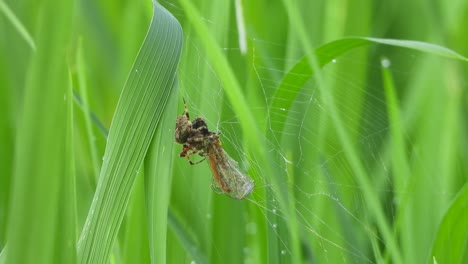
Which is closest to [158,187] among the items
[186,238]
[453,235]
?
[186,238]

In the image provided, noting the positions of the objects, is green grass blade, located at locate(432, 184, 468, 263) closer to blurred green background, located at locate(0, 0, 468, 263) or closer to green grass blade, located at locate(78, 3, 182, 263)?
blurred green background, located at locate(0, 0, 468, 263)

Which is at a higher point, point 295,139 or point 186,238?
point 295,139

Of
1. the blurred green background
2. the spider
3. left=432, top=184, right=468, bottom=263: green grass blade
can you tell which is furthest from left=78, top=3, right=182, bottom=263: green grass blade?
left=432, top=184, right=468, bottom=263: green grass blade

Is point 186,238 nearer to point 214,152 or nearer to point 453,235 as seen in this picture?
point 214,152

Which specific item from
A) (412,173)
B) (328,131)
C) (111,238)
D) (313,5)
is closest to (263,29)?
(313,5)

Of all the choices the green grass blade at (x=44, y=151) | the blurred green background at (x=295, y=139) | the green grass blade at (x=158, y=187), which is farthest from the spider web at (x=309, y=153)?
the green grass blade at (x=44, y=151)

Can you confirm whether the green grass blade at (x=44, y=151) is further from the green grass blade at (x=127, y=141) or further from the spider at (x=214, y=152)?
the spider at (x=214, y=152)

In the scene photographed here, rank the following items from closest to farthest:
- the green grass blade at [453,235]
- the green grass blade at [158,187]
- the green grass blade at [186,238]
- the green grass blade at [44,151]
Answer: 1. the green grass blade at [44,151]
2. the green grass blade at [158,187]
3. the green grass blade at [453,235]
4. the green grass blade at [186,238]
